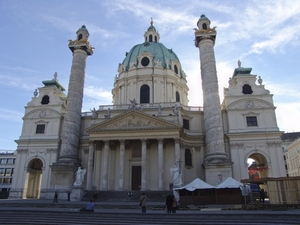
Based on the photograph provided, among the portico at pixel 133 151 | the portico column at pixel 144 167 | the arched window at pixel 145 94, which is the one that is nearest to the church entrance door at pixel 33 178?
the portico at pixel 133 151

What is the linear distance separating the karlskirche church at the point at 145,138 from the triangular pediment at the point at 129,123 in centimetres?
12

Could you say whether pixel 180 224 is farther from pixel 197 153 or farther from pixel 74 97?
pixel 74 97

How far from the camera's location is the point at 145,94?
136ft

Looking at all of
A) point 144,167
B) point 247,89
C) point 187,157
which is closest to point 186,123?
point 187,157

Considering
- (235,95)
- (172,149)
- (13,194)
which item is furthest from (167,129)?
(13,194)

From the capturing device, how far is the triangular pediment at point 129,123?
104 feet

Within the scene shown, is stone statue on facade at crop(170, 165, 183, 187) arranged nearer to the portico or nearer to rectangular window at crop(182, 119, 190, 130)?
the portico

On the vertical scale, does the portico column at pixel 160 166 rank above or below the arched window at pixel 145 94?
below

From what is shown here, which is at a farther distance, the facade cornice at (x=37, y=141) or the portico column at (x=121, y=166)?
the facade cornice at (x=37, y=141)

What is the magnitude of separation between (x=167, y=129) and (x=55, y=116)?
16.5 metres

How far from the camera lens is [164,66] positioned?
1714 inches

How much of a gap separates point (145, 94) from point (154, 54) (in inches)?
300

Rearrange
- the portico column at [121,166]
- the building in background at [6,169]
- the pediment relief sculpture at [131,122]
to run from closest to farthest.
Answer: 1. the portico column at [121,166]
2. the pediment relief sculpture at [131,122]
3. the building in background at [6,169]

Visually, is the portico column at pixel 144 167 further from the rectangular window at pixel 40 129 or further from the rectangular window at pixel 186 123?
the rectangular window at pixel 40 129
